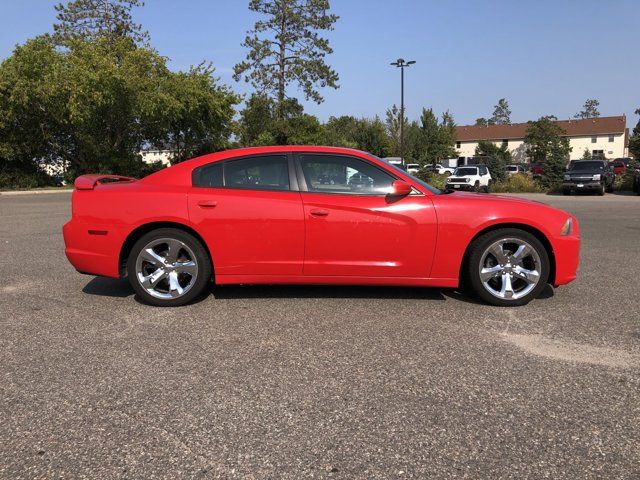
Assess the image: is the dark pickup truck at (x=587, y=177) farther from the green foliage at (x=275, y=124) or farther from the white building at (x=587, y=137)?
the white building at (x=587, y=137)

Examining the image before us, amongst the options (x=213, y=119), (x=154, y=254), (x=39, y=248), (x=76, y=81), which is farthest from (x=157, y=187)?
(x=213, y=119)

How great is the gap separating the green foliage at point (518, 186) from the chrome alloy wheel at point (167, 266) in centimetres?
2708

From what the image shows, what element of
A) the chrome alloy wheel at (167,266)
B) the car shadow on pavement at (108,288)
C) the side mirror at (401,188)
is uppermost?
the side mirror at (401,188)

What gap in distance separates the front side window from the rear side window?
222 millimetres

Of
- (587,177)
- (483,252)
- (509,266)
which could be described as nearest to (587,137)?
(587,177)

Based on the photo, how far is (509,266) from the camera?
4.79 metres

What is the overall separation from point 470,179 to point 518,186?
2.91 meters

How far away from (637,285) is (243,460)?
16.7 ft

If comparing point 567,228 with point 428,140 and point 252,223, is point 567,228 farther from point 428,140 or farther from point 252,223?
point 428,140

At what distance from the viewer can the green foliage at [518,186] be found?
28781 millimetres

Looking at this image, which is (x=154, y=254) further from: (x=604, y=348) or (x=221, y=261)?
(x=604, y=348)

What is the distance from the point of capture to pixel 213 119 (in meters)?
36.5

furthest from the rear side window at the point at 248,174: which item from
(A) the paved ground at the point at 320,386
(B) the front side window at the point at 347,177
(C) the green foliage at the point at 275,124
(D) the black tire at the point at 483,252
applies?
(C) the green foliage at the point at 275,124

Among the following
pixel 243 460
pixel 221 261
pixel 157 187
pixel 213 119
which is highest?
pixel 213 119
